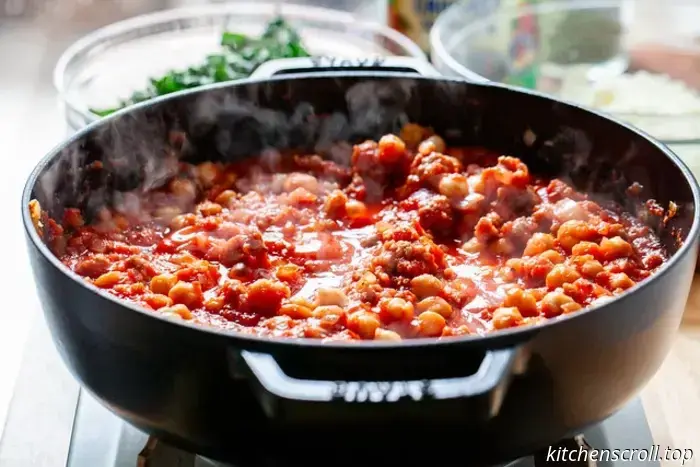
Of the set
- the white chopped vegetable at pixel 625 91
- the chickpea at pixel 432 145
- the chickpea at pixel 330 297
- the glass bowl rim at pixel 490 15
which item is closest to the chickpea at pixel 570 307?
the chickpea at pixel 330 297

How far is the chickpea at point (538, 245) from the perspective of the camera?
1.54 meters

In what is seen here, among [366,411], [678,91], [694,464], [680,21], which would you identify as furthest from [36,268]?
[680,21]

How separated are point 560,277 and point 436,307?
0.73 feet

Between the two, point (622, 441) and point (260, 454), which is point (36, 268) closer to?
point (260, 454)

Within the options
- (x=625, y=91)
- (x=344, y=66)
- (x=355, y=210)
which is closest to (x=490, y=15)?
(x=625, y=91)

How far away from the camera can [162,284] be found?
56.1 inches

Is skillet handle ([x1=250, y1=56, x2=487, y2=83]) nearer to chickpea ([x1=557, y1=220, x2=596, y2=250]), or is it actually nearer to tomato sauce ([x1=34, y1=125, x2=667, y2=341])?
tomato sauce ([x1=34, y1=125, x2=667, y2=341])

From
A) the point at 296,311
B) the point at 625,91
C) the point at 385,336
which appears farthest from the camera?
the point at 625,91

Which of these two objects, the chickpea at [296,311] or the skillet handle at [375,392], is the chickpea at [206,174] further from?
the skillet handle at [375,392]

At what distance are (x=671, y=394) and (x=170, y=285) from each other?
886 millimetres

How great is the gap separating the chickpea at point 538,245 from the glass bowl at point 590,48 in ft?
2.42

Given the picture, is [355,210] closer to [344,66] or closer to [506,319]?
[344,66]

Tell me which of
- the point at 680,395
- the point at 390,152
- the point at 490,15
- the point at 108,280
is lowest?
the point at 108,280

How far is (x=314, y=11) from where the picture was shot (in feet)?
9.37
